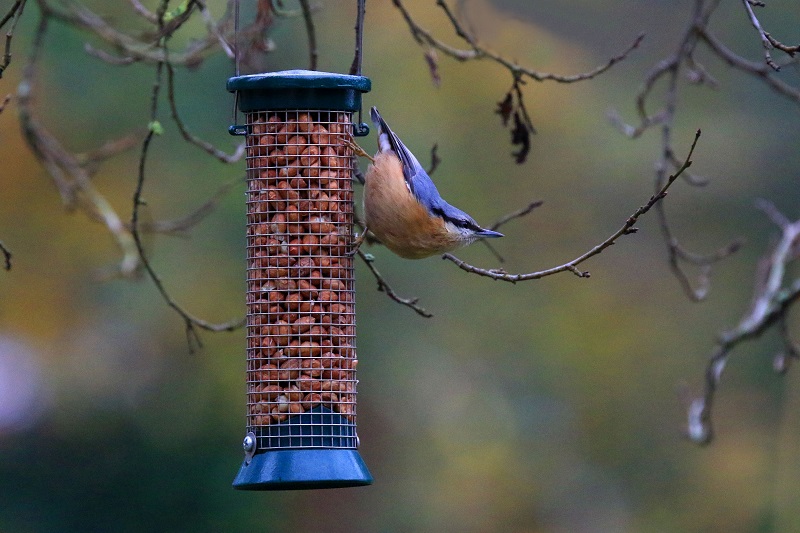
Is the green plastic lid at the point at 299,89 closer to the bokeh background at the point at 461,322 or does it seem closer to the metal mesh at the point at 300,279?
the metal mesh at the point at 300,279

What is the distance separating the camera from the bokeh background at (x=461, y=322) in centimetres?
850

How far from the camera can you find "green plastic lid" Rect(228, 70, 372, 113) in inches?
155

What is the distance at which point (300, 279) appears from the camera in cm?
405

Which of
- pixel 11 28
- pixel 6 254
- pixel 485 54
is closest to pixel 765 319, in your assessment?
pixel 485 54

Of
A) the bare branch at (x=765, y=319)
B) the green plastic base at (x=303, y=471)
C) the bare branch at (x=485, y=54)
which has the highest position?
the bare branch at (x=485, y=54)

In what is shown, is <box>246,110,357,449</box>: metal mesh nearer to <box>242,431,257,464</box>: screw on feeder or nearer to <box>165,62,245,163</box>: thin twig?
<box>242,431,257,464</box>: screw on feeder

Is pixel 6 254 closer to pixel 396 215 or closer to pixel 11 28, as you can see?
pixel 11 28

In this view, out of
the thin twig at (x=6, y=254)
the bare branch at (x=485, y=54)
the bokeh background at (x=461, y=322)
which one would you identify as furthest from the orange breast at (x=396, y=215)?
the bokeh background at (x=461, y=322)

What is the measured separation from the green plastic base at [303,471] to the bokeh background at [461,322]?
176 inches

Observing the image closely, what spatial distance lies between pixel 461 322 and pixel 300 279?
5.68m

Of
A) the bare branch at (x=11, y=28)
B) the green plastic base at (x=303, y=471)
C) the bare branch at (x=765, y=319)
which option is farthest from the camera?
the bare branch at (x=765, y=319)

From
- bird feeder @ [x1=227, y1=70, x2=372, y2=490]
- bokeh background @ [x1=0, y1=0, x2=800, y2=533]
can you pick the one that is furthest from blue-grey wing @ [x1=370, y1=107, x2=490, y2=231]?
bokeh background @ [x1=0, y1=0, x2=800, y2=533]

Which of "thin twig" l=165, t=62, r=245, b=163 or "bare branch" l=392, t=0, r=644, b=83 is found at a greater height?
"bare branch" l=392, t=0, r=644, b=83

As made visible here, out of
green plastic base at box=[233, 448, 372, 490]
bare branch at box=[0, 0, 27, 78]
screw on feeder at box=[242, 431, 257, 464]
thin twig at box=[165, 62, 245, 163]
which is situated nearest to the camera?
bare branch at box=[0, 0, 27, 78]
